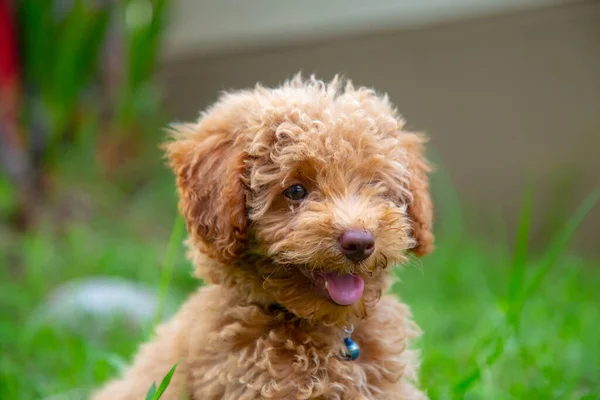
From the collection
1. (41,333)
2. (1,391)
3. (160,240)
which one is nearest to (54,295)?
(41,333)

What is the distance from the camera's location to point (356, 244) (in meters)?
2.43

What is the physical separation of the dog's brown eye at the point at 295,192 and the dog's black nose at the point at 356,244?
0.95 feet

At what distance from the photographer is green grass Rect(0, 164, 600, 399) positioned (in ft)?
12.0

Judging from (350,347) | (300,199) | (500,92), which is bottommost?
(350,347)

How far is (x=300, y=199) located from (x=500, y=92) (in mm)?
5877

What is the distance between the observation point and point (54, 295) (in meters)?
5.54

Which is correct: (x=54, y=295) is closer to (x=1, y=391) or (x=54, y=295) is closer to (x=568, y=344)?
(x=1, y=391)

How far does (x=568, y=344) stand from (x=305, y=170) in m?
2.71

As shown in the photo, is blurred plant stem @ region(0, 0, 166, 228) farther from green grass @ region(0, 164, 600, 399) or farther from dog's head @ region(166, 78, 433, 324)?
dog's head @ region(166, 78, 433, 324)

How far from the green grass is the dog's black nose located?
0.56 meters

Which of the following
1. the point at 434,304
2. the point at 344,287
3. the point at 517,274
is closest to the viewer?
the point at 344,287

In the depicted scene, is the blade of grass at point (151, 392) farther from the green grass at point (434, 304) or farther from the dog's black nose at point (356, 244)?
the green grass at point (434, 304)

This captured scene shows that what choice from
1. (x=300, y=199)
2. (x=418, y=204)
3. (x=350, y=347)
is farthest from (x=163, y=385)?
(x=418, y=204)

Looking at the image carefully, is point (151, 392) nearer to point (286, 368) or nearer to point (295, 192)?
point (286, 368)
